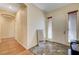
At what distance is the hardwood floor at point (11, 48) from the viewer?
185cm

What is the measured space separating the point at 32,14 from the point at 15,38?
60cm

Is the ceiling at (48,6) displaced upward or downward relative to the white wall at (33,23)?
upward

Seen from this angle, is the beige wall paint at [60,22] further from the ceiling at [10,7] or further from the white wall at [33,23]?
the ceiling at [10,7]

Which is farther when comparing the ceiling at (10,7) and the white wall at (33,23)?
the white wall at (33,23)

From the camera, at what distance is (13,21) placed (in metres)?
2.02

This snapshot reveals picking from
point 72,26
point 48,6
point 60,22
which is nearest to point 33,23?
point 48,6

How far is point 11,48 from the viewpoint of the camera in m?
1.93

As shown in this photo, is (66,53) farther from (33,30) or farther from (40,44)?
(33,30)

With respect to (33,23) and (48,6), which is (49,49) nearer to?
(33,23)

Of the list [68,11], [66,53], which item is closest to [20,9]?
[68,11]

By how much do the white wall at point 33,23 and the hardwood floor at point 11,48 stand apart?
0.14 meters

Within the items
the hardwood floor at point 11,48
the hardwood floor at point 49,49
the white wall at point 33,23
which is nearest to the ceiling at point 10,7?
the white wall at point 33,23

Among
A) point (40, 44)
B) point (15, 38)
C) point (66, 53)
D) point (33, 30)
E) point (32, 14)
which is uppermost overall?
point (32, 14)

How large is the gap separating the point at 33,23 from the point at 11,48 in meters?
0.65
